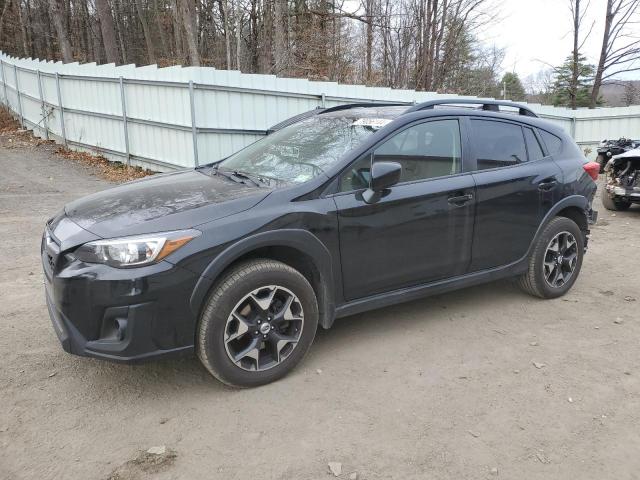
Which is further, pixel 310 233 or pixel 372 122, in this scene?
pixel 372 122

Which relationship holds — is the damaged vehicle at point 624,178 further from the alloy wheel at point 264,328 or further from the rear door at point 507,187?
the alloy wheel at point 264,328

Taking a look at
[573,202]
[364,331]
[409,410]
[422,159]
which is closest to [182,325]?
[409,410]

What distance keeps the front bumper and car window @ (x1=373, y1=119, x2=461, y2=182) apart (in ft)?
5.49

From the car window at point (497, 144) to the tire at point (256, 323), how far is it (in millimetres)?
1922

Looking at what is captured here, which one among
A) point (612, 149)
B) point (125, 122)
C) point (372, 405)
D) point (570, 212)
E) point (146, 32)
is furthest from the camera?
point (146, 32)

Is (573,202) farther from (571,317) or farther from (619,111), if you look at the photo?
(619,111)

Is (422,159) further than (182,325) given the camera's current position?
Yes

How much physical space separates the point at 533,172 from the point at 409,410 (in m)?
2.49

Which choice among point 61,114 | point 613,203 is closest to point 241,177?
point 613,203

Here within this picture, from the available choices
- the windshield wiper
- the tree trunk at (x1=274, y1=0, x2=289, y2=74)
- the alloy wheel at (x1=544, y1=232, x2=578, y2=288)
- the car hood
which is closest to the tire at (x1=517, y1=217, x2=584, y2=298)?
the alloy wheel at (x1=544, y1=232, x2=578, y2=288)

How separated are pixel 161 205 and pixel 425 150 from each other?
1.96 m

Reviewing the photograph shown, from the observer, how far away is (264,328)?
10.7ft

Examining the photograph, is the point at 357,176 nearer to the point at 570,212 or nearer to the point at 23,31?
the point at 570,212

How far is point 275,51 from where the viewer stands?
63.2ft
